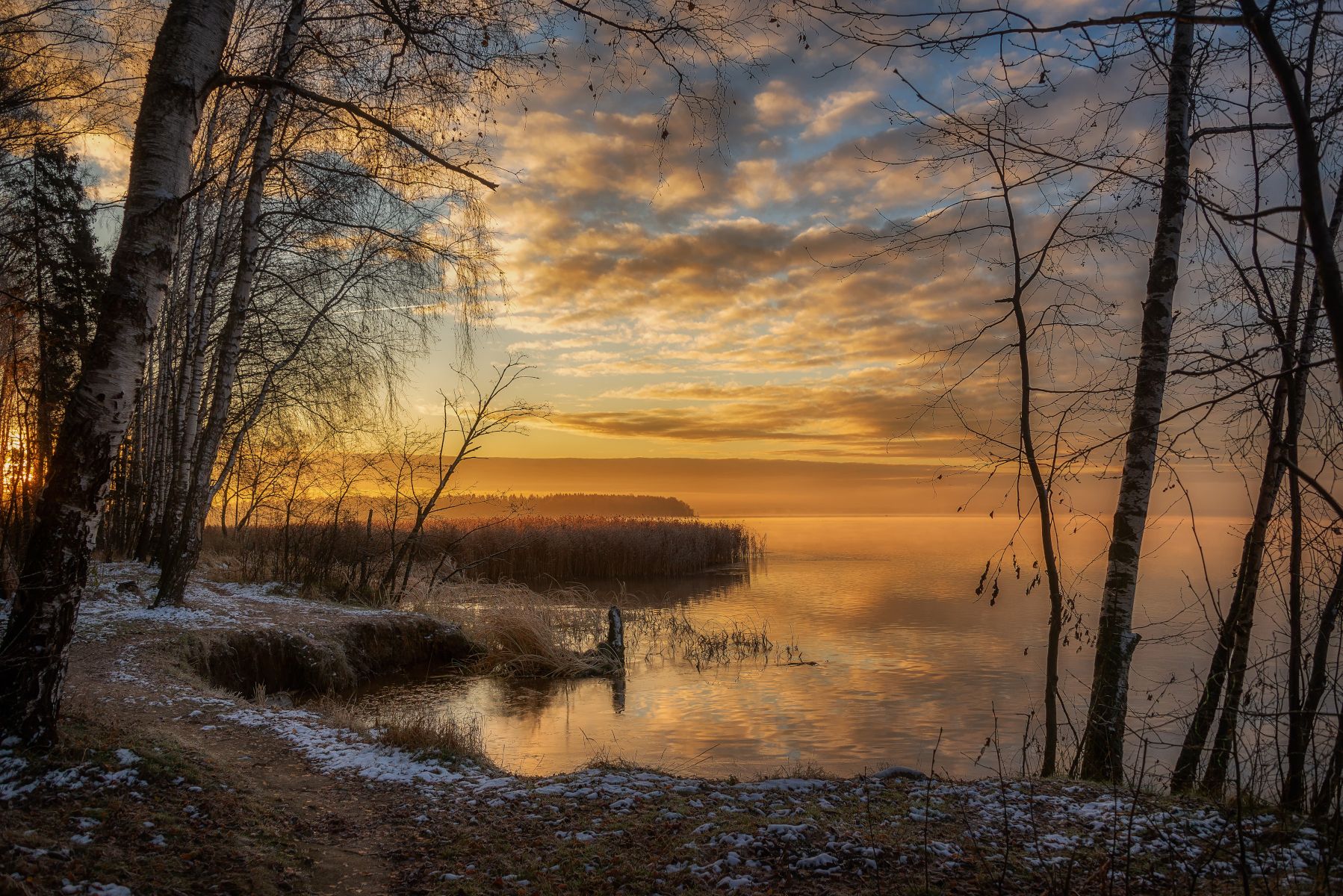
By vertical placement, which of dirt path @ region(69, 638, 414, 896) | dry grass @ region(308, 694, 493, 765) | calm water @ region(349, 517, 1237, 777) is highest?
dirt path @ region(69, 638, 414, 896)

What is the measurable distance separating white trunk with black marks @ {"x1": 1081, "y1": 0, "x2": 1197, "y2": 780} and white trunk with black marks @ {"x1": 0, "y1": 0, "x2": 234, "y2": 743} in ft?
20.4

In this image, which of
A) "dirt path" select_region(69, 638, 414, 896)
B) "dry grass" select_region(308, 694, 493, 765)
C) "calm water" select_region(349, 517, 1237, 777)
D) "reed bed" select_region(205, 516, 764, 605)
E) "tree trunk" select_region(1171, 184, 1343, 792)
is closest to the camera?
"dirt path" select_region(69, 638, 414, 896)

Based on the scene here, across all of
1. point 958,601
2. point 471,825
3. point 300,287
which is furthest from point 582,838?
point 958,601

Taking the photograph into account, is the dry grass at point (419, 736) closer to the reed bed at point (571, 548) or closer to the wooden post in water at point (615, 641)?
the wooden post in water at point (615, 641)

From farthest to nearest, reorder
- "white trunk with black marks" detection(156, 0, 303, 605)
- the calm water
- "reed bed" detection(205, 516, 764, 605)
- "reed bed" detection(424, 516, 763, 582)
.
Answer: "reed bed" detection(424, 516, 763, 582), "reed bed" detection(205, 516, 764, 605), "white trunk with black marks" detection(156, 0, 303, 605), the calm water

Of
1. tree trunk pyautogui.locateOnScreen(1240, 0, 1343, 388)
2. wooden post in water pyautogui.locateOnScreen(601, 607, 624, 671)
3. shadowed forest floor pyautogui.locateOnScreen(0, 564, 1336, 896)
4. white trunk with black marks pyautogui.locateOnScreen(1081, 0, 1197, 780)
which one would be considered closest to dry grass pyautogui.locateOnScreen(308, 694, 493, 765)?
shadowed forest floor pyautogui.locateOnScreen(0, 564, 1336, 896)

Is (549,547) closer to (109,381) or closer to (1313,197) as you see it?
(109,381)

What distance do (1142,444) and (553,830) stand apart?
470 centimetres

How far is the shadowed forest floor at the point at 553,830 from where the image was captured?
2998 mm

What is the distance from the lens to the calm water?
24.9 ft

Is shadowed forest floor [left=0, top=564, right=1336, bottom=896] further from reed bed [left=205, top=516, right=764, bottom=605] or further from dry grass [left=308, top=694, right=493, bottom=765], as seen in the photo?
reed bed [left=205, top=516, right=764, bottom=605]

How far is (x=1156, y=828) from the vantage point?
11.8 ft

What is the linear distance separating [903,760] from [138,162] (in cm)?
766

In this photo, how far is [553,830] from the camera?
3836 millimetres
